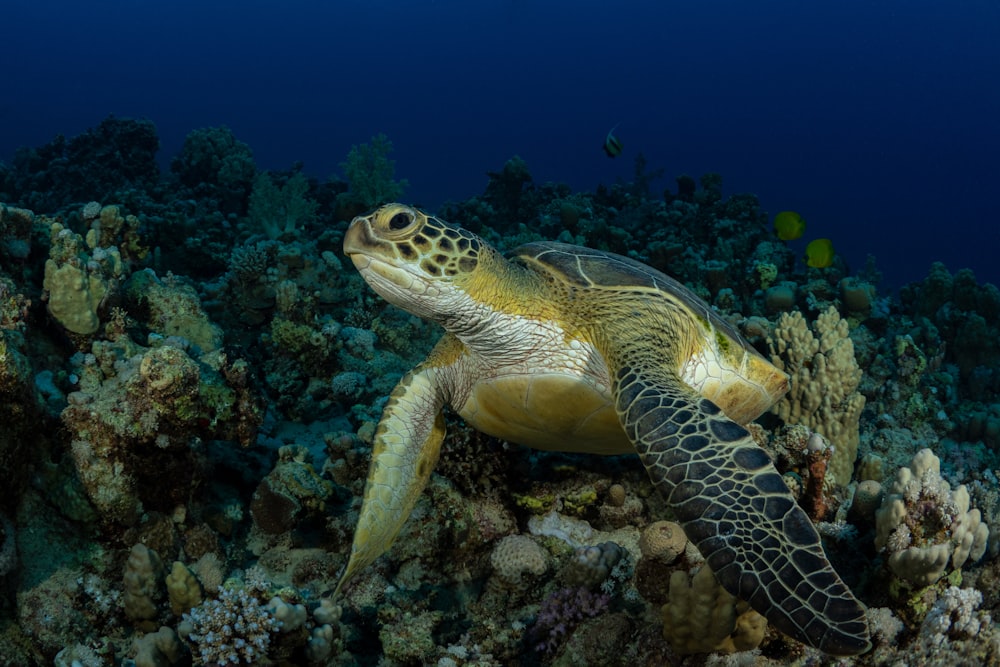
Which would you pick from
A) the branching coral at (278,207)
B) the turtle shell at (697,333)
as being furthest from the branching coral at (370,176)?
the turtle shell at (697,333)

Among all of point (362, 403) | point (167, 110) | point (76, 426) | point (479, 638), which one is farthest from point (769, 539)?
point (167, 110)

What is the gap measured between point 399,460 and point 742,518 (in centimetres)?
190

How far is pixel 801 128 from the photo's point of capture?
118 metres

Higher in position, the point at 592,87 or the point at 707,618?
the point at 707,618

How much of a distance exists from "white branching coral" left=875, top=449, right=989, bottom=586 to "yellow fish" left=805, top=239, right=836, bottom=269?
6132 millimetres

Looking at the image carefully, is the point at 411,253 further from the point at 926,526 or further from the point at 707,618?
the point at 926,526

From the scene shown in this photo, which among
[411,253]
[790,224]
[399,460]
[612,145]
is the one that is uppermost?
[411,253]

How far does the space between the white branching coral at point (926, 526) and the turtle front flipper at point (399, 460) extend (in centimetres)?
223

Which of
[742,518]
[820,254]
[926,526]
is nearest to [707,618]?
[742,518]

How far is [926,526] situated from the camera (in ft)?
7.17

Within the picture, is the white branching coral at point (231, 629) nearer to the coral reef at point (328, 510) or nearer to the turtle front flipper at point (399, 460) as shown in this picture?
the coral reef at point (328, 510)

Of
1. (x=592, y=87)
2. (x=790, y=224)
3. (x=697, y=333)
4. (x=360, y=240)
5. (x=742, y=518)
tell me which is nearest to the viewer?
(x=742, y=518)

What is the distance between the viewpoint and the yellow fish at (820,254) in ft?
25.0

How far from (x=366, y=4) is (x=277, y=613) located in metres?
154
